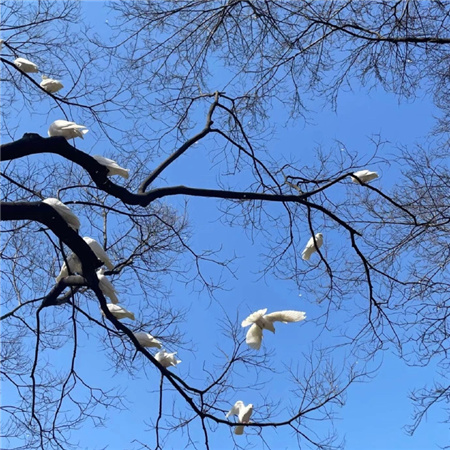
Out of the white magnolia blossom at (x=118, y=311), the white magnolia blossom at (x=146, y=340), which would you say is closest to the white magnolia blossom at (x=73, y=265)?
the white magnolia blossom at (x=118, y=311)

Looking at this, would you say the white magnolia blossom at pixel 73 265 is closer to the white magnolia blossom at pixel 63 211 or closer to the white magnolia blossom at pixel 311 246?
the white magnolia blossom at pixel 63 211

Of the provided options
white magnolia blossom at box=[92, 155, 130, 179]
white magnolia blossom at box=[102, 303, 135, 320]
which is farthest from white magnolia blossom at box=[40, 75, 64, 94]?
white magnolia blossom at box=[102, 303, 135, 320]

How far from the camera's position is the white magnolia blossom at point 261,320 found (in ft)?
8.80

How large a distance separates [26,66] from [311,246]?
83.1 inches

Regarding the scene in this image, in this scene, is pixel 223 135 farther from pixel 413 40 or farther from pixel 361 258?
pixel 413 40

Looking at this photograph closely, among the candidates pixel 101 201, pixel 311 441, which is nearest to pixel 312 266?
pixel 311 441

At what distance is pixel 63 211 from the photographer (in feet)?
8.43

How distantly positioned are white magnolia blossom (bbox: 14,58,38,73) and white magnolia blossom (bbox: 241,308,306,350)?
78.6 inches

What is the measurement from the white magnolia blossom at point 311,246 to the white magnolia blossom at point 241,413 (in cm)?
→ 106

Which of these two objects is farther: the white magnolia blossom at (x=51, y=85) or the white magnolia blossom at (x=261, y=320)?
the white magnolia blossom at (x=51, y=85)

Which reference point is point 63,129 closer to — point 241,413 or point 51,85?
point 51,85

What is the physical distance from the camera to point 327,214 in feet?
10.4

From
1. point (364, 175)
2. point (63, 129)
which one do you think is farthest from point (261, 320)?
point (63, 129)

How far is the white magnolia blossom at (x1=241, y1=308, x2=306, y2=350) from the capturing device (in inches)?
106
